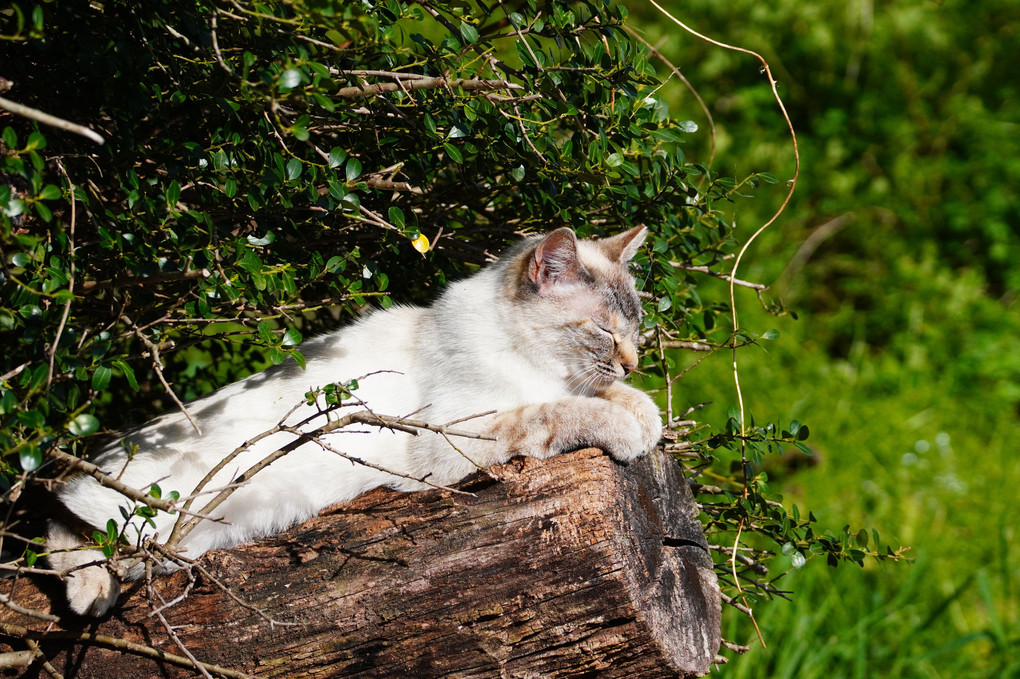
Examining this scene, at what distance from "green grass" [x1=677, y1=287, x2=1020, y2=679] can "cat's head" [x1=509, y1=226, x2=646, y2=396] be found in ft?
4.55

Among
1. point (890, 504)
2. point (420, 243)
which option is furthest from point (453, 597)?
point (890, 504)

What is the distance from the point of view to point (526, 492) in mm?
1835

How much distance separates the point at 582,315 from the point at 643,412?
39 cm

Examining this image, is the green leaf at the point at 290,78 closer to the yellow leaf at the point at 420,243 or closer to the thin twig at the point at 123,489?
the yellow leaf at the point at 420,243

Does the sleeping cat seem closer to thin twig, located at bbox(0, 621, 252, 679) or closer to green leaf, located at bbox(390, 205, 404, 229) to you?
thin twig, located at bbox(0, 621, 252, 679)

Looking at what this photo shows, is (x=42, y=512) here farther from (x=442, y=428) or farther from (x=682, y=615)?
(x=682, y=615)

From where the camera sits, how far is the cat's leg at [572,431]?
1932 mm

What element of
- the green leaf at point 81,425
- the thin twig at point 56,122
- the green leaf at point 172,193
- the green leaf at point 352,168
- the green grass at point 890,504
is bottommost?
the green grass at point 890,504

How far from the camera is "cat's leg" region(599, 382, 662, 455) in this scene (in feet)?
6.59

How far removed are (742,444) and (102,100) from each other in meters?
1.70

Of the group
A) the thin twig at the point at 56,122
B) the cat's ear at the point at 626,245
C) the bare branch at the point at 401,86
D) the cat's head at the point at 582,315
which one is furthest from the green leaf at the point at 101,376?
the cat's ear at the point at 626,245

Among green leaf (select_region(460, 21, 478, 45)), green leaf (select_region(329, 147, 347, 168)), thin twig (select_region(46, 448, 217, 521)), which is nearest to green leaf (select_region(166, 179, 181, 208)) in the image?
green leaf (select_region(329, 147, 347, 168))

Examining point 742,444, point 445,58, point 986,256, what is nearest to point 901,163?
point 986,256

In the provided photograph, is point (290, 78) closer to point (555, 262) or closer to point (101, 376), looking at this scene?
point (101, 376)
